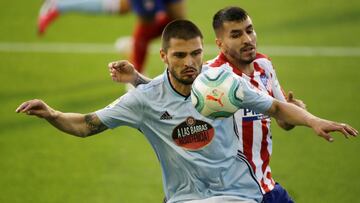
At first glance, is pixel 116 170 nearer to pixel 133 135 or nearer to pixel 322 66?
pixel 133 135

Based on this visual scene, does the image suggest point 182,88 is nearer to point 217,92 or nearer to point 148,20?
point 217,92

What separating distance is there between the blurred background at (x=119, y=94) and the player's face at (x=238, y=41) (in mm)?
2542

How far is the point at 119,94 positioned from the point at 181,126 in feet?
20.9

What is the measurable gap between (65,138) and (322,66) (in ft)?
15.6

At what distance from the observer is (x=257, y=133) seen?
6785 millimetres

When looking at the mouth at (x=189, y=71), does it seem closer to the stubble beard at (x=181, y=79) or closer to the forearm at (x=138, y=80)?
the stubble beard at (x=181, y=79)

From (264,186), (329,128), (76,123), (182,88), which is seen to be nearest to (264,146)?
(264,186)

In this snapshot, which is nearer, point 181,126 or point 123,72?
point 181,126

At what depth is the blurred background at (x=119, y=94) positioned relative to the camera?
367 inches

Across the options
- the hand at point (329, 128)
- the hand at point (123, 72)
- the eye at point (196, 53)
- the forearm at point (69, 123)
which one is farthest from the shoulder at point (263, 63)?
the forearm at point (69, 123)

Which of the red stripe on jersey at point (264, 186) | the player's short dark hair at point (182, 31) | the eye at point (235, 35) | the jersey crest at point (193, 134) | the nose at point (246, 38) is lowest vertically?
the red stripe on jersey at point (264, 186)

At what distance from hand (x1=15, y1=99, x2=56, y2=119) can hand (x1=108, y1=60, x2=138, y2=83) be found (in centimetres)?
90

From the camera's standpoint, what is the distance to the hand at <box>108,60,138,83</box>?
6.56 metres

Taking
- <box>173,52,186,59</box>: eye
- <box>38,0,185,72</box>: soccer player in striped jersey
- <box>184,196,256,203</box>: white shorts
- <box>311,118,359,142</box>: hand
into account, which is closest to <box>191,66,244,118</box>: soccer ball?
<box>173,52,186,59</box>: eye
